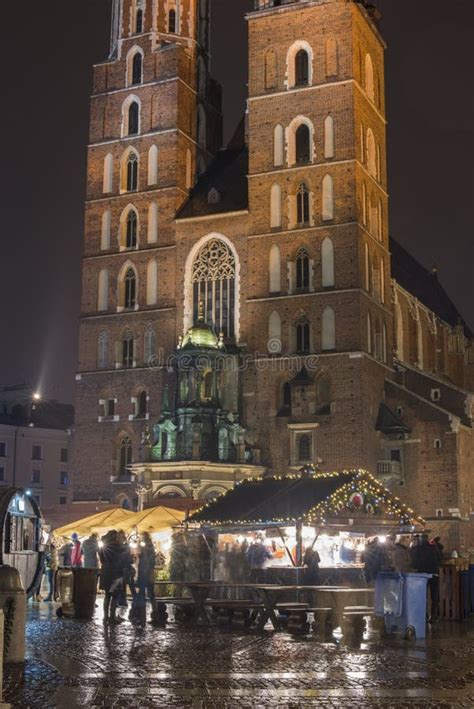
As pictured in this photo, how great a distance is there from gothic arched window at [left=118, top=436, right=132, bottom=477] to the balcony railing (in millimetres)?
11051

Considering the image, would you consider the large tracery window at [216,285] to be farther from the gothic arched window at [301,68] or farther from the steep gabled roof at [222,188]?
the gothic arched window at [301,68]

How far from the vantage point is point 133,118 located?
1908 inches

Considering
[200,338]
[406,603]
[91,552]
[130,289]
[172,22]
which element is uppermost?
[172,22]

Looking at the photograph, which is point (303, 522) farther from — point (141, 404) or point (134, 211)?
point (134, 211)

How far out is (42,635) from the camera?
1656 cm

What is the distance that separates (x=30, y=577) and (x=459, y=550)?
81.2 ft

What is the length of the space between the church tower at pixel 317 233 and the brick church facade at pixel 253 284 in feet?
0.28

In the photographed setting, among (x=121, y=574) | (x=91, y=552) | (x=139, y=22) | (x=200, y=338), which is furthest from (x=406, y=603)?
(x=139, y=22)

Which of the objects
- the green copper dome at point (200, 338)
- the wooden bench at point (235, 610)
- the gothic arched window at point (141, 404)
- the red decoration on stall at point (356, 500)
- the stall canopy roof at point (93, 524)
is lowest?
the wooden bench at point (235, 610)

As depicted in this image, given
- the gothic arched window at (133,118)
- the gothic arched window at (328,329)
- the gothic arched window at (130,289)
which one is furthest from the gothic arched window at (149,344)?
the gothic arched window at (133,118)

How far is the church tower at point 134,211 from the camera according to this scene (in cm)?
4512

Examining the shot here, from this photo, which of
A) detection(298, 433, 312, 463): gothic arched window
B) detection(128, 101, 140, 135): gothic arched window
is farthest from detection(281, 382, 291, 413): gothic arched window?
detection(128, 101, 140, 135): gothic arched window

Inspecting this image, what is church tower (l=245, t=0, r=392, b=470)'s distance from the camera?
136 ft

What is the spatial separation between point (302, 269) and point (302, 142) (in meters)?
5.92
